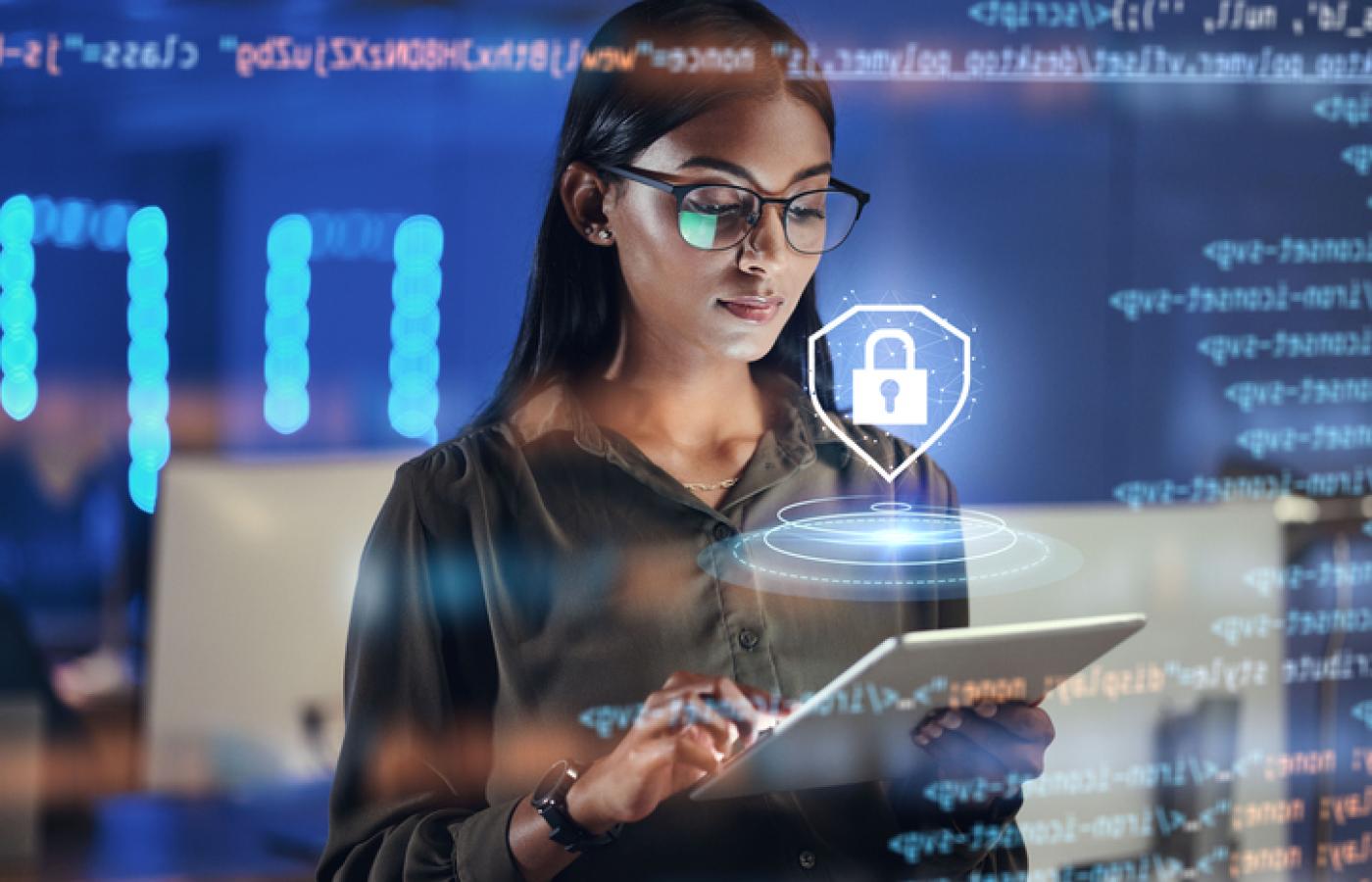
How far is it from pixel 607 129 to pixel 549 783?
49cm

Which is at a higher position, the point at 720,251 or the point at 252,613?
the point at 720,251

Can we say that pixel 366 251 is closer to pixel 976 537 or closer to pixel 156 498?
pixel 156 498

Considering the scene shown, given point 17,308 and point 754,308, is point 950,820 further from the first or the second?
point 17,308

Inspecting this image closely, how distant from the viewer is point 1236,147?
1172mm

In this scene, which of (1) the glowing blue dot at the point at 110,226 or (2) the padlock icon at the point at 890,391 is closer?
(1) the glowing blue dot at the point at 110,226

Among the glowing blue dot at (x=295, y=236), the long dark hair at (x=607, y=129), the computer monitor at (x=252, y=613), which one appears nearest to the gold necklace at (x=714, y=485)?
the long dark hair at (x=607, y=129)

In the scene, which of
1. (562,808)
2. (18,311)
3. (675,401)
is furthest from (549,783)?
(18,311)

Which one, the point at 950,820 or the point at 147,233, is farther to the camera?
the point at 950,820

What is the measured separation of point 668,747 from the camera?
1.01 metres

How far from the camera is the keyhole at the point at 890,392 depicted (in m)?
1.09

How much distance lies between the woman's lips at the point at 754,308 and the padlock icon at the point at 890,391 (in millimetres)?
92

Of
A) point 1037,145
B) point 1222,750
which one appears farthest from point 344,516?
point 1222,750

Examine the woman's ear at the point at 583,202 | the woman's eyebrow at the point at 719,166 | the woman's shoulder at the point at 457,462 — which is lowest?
the woman's shoulder at the point at 457,462

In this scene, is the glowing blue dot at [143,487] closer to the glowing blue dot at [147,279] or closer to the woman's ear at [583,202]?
the glowing blue dot at [147,279]
